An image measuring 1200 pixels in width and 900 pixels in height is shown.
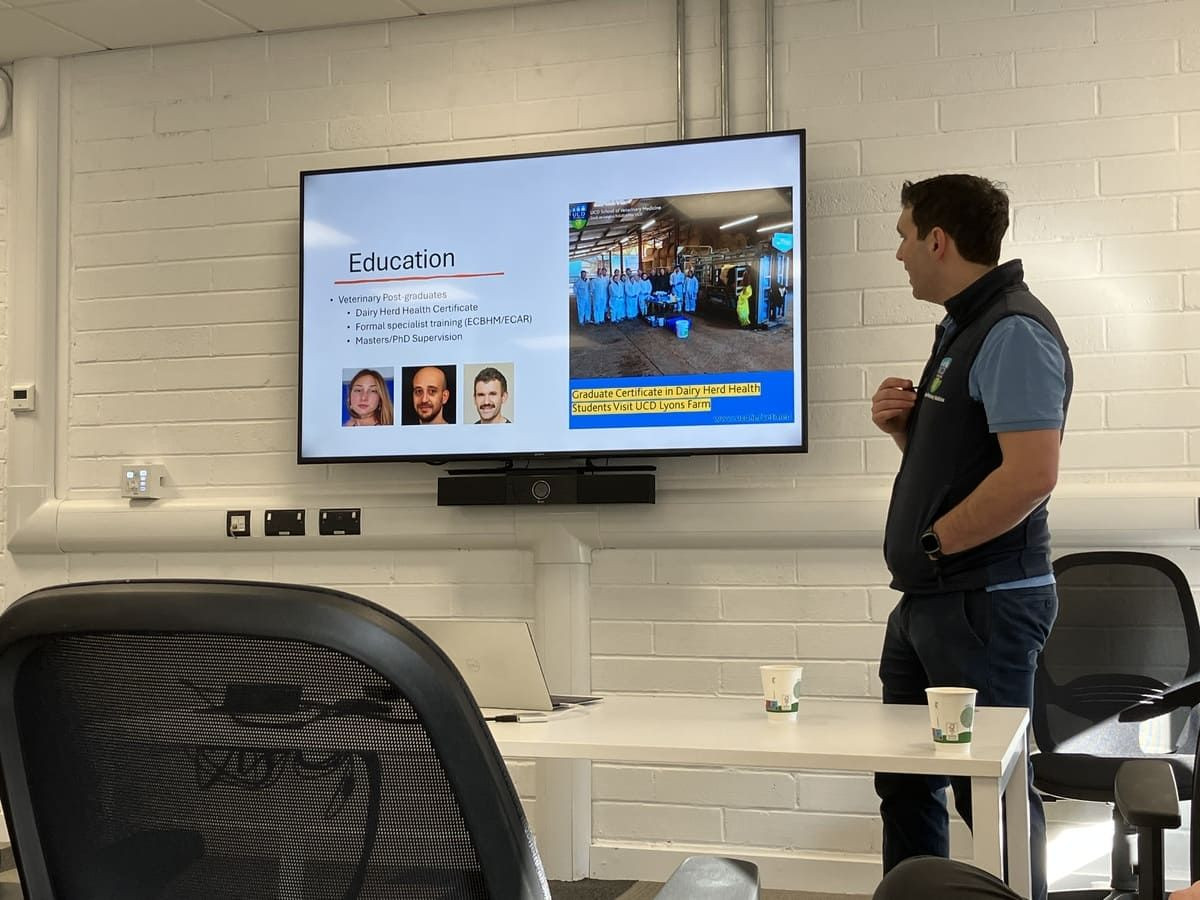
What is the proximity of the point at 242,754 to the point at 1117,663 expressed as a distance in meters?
2.56

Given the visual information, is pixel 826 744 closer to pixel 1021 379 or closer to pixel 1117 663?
pixel 1021 379

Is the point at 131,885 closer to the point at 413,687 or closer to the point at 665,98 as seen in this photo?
the point at 413,687

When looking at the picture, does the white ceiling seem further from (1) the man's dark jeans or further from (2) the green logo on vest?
(1) the man's dark jeans

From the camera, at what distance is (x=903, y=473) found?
2.45 meters

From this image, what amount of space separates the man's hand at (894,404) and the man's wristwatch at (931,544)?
0.91 ft

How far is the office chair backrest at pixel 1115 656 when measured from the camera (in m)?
2.94

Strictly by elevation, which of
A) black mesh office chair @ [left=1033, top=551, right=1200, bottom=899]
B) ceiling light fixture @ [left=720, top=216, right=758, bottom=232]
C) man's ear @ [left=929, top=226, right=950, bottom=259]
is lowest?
black mesh office chair @ [left=1033, top=551, right=1200, bottom=899]

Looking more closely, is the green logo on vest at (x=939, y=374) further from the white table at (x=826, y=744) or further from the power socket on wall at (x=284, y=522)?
the power socket on wall at (x=284, y=522)

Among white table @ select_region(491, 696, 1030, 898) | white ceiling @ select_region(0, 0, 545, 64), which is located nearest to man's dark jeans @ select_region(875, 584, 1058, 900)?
white table @ select_region(491, 696, 1030, 898)

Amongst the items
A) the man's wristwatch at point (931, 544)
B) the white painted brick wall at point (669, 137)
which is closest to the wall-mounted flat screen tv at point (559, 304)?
the white painted brick wall at point (669, 137)

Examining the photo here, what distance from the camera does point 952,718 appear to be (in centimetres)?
169

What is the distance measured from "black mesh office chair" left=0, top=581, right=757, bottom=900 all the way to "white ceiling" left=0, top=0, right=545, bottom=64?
3.19 meters

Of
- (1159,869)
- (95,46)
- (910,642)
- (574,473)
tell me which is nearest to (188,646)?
(1159,869)

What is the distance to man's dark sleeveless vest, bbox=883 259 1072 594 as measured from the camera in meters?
2.32
